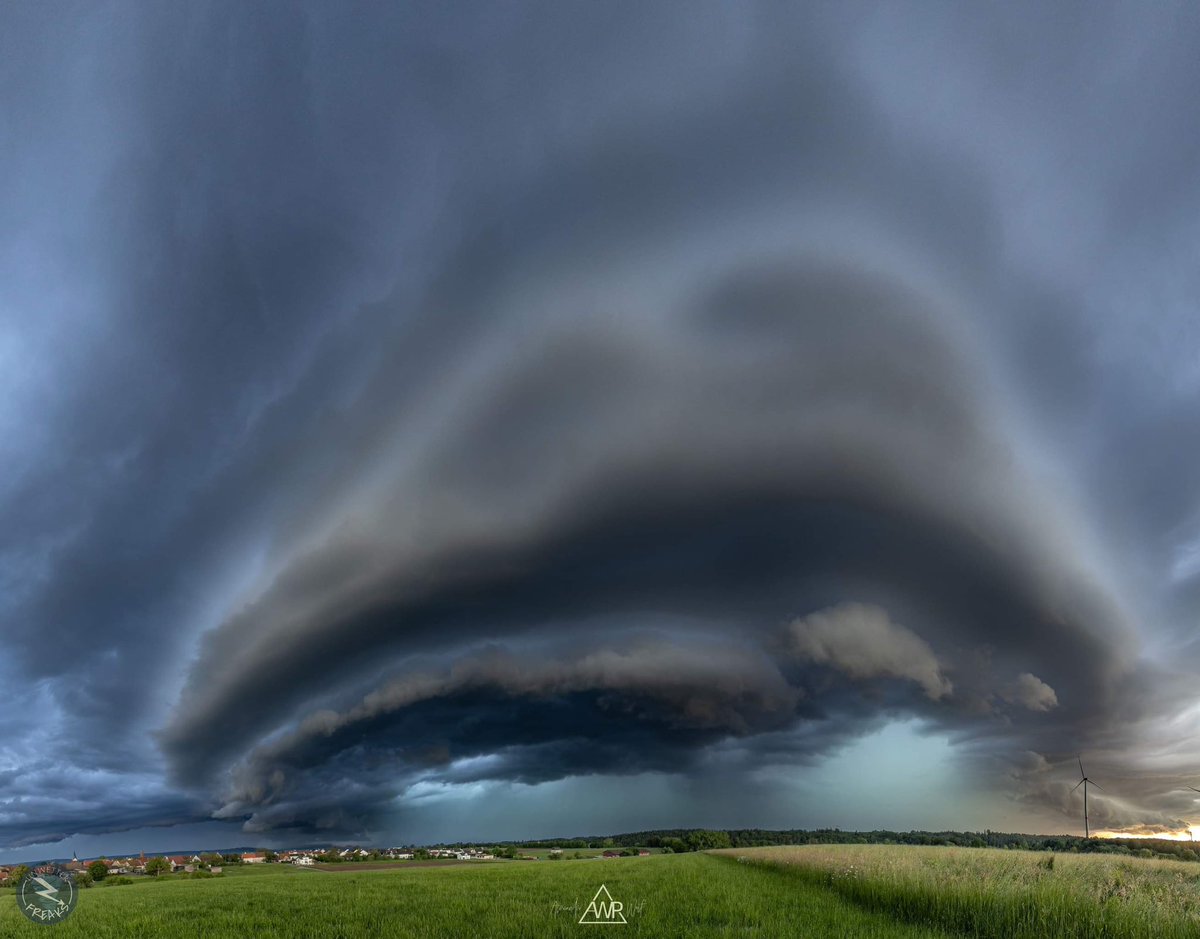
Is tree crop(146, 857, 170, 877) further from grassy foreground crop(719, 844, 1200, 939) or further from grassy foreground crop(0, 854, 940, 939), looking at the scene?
grassy foreground crop(719, 844, 1200, 939)

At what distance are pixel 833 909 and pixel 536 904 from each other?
45.5 feet

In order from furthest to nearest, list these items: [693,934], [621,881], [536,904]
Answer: [621,881], [536,904], [693,934]

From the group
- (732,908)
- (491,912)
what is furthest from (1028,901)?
(491,912)

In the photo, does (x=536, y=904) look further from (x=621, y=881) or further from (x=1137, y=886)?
(x=1137, y=886)

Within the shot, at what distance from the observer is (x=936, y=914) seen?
1070 inches

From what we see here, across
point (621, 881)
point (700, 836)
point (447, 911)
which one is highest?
point (447, 911)

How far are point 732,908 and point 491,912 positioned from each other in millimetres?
10665

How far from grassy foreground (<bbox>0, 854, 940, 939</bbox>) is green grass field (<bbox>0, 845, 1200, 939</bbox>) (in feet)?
0.35

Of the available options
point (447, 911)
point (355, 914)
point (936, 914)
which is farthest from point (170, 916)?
point (936, 914)

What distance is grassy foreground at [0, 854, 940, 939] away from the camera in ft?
80.3

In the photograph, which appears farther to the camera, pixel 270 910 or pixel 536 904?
pixel 270 910

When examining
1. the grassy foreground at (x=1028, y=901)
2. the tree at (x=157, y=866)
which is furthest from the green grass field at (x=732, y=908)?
the tree at (x=157, y=866)

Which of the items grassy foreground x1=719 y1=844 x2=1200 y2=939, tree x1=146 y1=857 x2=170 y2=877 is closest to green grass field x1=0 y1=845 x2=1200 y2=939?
grassy foreground x1=719 y1=844 x2=1200 y2=939

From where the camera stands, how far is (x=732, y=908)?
29062 millimetres
